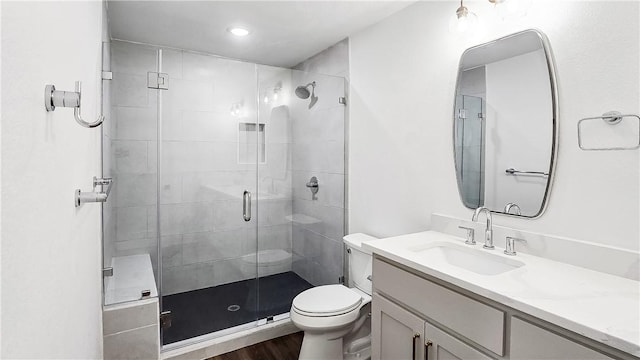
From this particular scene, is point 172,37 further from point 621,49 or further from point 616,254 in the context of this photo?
point 616,254

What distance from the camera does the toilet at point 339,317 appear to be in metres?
1.92

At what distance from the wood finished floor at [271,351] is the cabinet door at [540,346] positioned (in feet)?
5.13

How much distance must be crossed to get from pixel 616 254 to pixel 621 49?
0.78 metres

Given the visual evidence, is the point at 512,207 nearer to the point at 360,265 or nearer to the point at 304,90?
the point at 360,265

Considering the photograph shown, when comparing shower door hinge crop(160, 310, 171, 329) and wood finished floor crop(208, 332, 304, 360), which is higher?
shower door hinge crop(160, 310, 171, 329)

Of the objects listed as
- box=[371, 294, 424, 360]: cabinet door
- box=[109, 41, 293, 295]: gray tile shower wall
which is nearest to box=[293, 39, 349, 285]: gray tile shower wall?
box=[109, 41, 293, 295]: gray tile shower wall

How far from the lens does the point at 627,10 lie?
1.23m

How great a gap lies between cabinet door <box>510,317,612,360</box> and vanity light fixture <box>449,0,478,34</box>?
135 centimetres

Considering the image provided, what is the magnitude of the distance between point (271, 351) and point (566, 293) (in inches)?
73.8

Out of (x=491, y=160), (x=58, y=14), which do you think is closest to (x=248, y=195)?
(x=491, y=160)

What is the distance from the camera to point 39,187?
59 centimetres

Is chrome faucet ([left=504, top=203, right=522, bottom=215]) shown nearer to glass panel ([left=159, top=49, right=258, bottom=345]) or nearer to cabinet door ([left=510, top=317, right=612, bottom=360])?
cabinet door ([left=510, top=317, right=612, bottom=360])

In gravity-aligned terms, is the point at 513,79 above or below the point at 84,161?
above

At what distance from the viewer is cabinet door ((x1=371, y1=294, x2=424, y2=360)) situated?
4.76 feet
